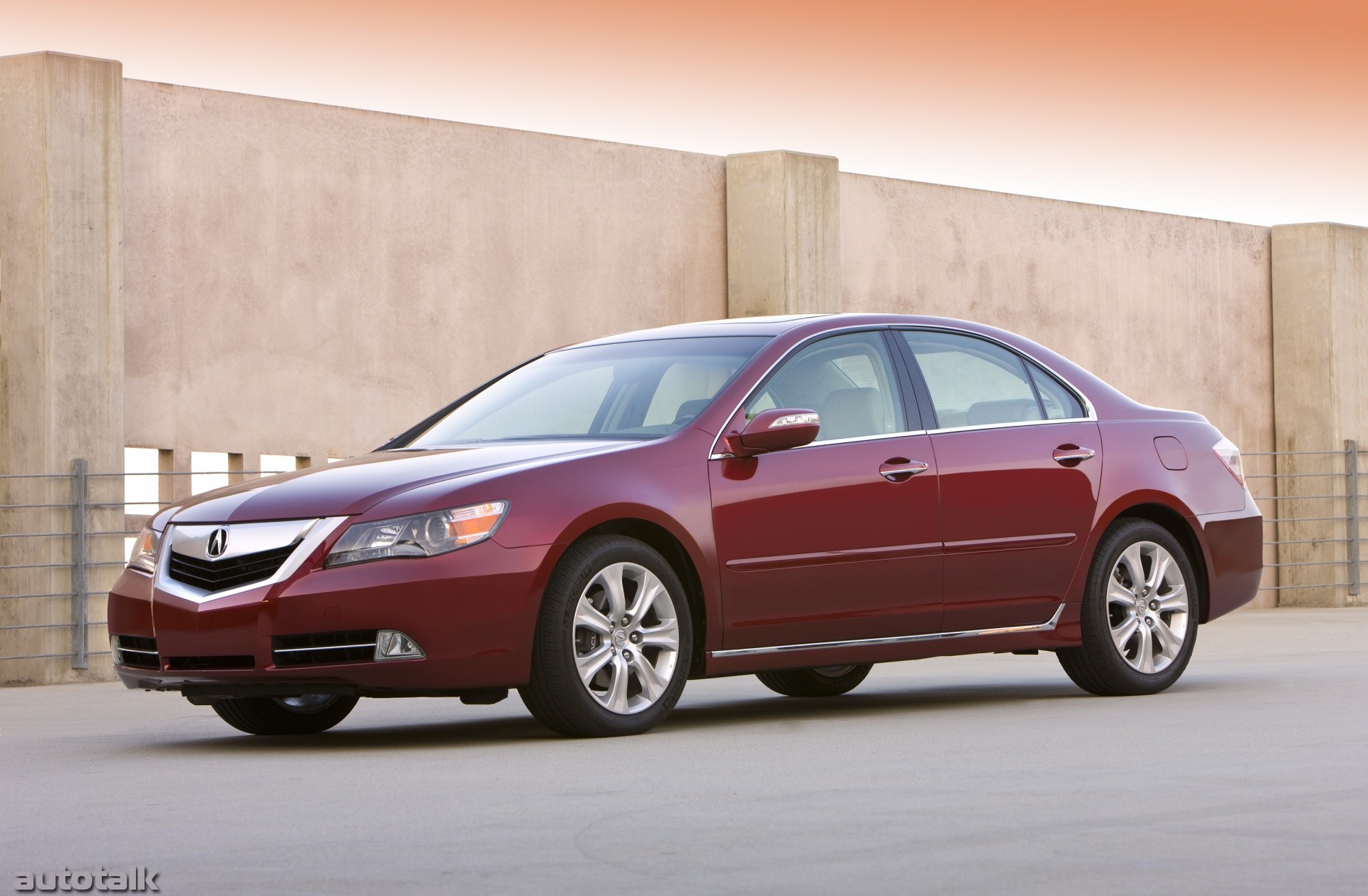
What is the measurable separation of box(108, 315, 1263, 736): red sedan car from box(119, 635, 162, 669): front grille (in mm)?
19

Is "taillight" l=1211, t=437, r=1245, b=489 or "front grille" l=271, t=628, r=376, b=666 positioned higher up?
"taillight" l=1211, t=437, r=1245, b=489

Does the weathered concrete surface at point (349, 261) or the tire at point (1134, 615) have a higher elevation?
the weathered concrete surface at point (349, 261)

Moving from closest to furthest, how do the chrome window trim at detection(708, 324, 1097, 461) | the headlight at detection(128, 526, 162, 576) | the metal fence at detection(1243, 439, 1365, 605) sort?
1. the headlight at detection(128, 526, 162, 576)
2. the chrome window trim at detection(708, 324, 1097, 461)
3. the metal fence at detection(1243, 439, 1365, 605)

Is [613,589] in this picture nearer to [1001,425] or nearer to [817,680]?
[1001,425]

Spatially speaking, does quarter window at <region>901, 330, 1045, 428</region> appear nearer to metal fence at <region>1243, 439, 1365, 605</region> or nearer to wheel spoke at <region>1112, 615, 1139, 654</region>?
wheel spoke at <region>1112, 615, 1139, 654</region>

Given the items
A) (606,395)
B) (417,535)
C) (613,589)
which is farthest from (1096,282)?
(417,535)

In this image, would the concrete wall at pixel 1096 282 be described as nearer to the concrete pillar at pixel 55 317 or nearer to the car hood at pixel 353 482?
the concrete pillar at pixel 55 317

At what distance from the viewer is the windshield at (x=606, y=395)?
8578 mm

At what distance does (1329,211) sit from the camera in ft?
78.8

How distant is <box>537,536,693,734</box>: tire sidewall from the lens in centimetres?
770

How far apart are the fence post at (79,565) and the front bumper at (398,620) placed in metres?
6.12

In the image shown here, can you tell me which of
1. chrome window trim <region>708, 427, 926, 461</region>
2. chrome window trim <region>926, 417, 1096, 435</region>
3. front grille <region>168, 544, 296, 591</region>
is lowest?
front grille <region>168, 544, 296, 591</region>

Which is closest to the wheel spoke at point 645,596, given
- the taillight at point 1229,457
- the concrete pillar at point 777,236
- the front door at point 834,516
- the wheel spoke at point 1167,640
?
the front door at point 834,516

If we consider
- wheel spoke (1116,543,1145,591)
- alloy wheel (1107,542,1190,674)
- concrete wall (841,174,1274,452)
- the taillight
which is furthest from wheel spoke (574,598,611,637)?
concrete wall (841,174,1274,452)
